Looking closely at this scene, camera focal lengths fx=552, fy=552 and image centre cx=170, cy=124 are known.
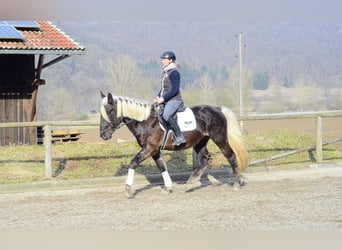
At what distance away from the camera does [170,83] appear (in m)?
7.59

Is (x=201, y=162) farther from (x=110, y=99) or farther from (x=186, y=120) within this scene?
(x=110, y=99)

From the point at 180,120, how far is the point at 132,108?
0.73 metres

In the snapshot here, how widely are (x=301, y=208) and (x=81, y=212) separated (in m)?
2.64

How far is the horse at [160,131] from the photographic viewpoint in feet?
25.5

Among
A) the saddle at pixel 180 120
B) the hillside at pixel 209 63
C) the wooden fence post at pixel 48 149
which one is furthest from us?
the hillside at pixel 209 63

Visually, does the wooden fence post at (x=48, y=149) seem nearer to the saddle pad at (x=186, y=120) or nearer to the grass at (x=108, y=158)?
the grass at (x=108, y=158)

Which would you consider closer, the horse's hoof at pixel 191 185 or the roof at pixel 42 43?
the horse's hoof at pixel 191 185

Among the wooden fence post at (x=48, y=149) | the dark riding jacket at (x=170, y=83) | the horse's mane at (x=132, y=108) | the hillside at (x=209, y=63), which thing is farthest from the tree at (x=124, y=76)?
the dark riding jacket at (x=170, y=83)

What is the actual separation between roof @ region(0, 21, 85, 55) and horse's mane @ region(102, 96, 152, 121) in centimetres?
422

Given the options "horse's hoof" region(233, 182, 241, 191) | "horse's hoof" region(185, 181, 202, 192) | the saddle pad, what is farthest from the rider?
"horse's hoof" region(233, 182, 241, 191)

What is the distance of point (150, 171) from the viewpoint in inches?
405

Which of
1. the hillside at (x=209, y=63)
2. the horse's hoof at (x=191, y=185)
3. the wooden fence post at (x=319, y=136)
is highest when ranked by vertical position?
the hillside at (x=209, y=63)

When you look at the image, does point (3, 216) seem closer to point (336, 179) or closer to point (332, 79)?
point (336, 179)

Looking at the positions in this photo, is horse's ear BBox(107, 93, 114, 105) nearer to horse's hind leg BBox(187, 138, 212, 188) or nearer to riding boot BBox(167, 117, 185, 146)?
riding boot BBox(167, 117, 185, 146)
